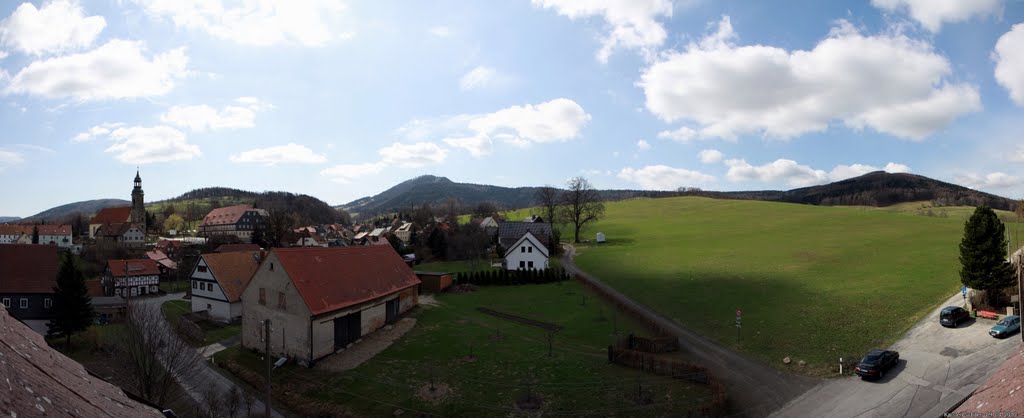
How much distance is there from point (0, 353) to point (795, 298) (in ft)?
140

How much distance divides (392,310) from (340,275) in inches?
225

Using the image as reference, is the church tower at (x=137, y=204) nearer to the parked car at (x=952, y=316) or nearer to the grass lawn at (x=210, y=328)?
the grass lawn at (x=210, y=328)

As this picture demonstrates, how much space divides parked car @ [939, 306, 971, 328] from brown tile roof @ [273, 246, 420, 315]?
3589 cm

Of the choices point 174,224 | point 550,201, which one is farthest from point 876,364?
point 174,224

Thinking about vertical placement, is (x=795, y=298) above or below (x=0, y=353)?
below

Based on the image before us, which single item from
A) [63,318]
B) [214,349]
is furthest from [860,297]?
[63,318]

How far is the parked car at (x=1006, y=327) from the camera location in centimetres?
2634

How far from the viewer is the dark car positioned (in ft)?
76.5

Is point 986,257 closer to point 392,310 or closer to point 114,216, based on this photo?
point 392,310

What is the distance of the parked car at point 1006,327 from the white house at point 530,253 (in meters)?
42.0

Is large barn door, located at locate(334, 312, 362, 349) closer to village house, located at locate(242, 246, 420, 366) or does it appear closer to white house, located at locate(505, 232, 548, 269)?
village house, located at locate(242, 246, 420, 366)

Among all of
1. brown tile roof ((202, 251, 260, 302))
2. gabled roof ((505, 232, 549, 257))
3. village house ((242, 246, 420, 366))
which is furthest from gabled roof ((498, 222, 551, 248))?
village house ((242, 246, 420, 366))

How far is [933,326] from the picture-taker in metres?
29.3

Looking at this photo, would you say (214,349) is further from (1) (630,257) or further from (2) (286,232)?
(2) (286,232)
